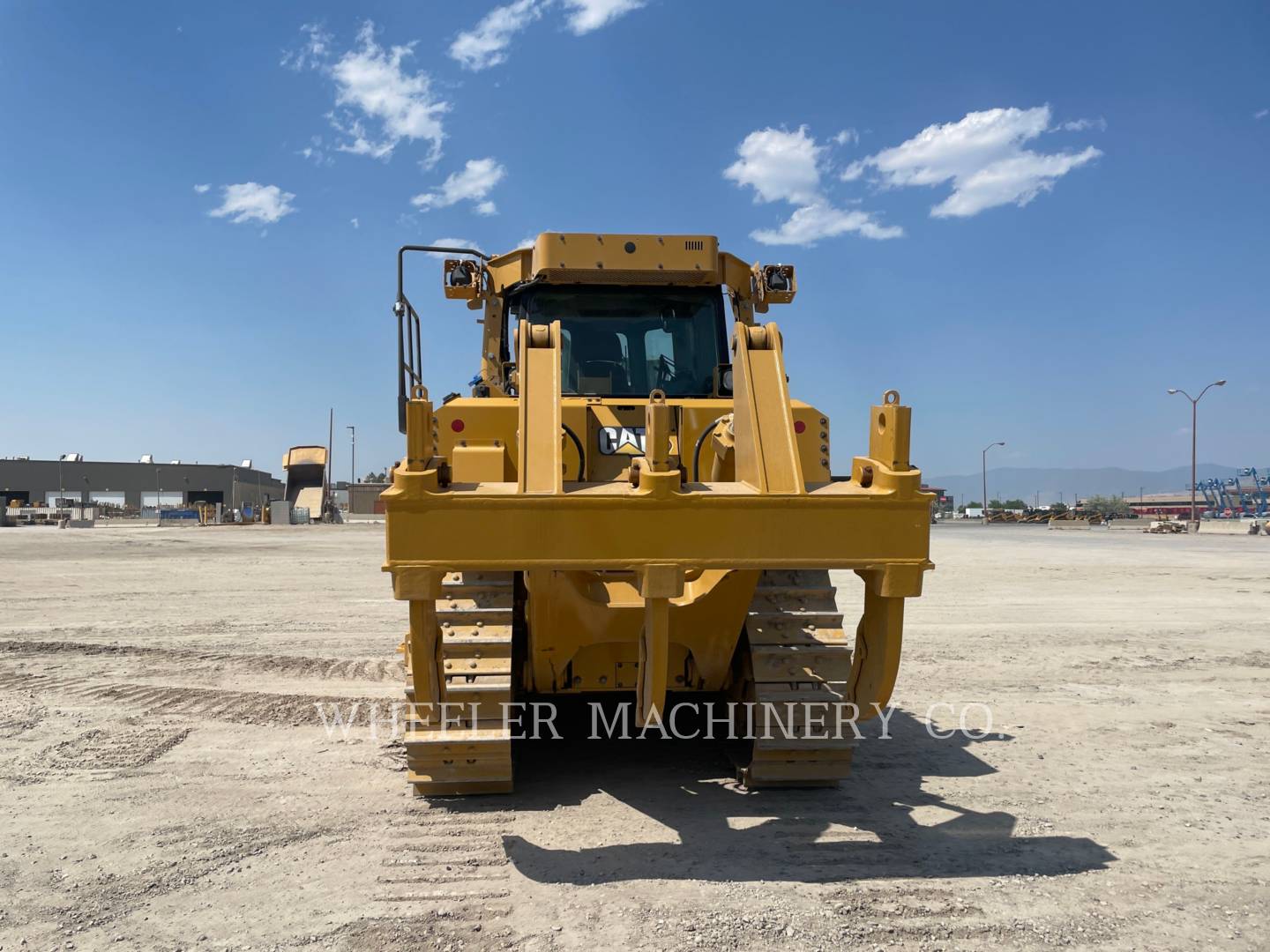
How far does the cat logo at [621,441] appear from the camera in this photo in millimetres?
4844

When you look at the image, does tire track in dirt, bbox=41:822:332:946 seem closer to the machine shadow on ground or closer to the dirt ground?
the dirt ground

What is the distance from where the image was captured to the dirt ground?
324cm

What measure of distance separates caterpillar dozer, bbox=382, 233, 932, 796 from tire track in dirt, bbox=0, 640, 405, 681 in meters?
2.87

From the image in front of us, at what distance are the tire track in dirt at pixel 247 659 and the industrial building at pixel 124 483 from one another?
65456 mm

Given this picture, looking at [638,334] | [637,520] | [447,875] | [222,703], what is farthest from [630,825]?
[222,703]

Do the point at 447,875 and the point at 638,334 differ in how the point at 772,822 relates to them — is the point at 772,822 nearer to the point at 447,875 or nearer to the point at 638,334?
the point at 447,875

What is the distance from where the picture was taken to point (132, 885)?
11.8 ft

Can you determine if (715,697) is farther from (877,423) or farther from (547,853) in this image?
(877,423)

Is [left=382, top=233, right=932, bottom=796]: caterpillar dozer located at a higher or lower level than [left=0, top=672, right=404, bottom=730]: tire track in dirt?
higher

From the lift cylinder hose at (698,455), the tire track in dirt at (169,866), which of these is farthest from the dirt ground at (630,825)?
the lift cylinder hose at (698,455)

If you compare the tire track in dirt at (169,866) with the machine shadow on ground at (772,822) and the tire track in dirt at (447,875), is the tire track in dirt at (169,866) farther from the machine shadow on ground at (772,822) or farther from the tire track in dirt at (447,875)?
the machine shadow on ground at (772,822)

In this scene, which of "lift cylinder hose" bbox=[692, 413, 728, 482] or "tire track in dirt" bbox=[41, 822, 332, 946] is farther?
"lift cylinder hose" bbox=[692, 413, 728, 482]

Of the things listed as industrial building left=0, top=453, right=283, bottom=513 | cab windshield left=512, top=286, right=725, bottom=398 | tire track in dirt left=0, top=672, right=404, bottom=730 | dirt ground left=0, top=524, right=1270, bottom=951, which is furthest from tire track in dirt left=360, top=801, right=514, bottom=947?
industrial building left=0, top=453, right=283, bottom=513

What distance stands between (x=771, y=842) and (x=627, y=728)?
2.14 m
